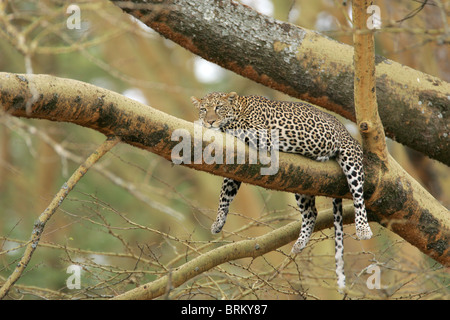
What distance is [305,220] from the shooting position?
→ 7426mm

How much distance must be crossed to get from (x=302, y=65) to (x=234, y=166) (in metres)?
1.86

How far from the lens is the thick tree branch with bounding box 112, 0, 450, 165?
6.94 metres

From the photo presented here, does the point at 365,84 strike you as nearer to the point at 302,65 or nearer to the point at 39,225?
the point at 302,65

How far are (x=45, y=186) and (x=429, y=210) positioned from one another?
11.4m

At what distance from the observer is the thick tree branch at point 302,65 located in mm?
6941

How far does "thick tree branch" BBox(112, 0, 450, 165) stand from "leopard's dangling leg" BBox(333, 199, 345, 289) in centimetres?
106

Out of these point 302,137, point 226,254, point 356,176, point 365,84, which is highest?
point 365,84

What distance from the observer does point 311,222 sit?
7461 mm

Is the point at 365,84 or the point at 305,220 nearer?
the point at 365,84

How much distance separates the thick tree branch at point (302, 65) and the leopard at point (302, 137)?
309 millimetres
